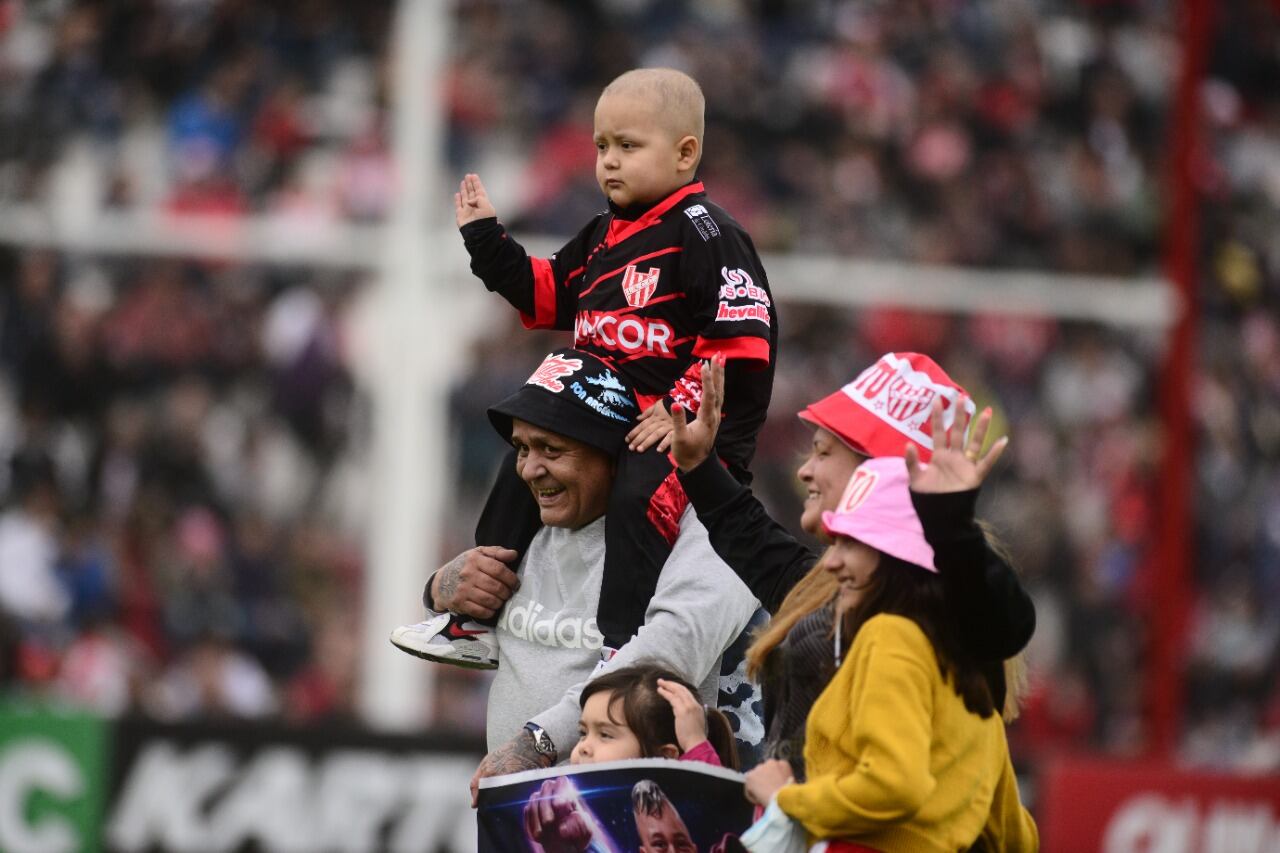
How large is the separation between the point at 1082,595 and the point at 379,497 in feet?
13.0

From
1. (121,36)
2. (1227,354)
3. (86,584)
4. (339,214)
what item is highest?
(121,36)

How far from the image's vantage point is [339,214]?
1134cm

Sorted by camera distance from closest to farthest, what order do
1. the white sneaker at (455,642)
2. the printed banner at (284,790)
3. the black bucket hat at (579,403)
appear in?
the black bucket hat at (579,403)
the white sneaker at (455,642)
the printed banner at (284,790)

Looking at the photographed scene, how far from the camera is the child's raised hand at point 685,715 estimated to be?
12.6 feet

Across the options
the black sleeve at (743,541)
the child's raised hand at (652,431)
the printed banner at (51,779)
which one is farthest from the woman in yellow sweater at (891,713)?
the printed banner at (51,779)

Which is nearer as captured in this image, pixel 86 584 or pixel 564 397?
pixel 564 397

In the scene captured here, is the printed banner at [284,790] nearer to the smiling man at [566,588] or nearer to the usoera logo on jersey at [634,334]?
the smiling man at [566,588]

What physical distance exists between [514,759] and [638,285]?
96 cm

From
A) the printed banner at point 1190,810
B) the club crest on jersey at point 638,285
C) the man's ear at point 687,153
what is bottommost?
the printed banner at point 1190,810

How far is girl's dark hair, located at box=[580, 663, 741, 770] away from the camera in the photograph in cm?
390

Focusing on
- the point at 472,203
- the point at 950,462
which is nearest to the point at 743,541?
the point at 950,462

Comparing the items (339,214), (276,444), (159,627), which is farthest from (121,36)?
(159,627)

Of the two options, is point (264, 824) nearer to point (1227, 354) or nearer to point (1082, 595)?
point (1082, 595)

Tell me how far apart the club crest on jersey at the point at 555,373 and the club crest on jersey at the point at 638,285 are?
17cm
